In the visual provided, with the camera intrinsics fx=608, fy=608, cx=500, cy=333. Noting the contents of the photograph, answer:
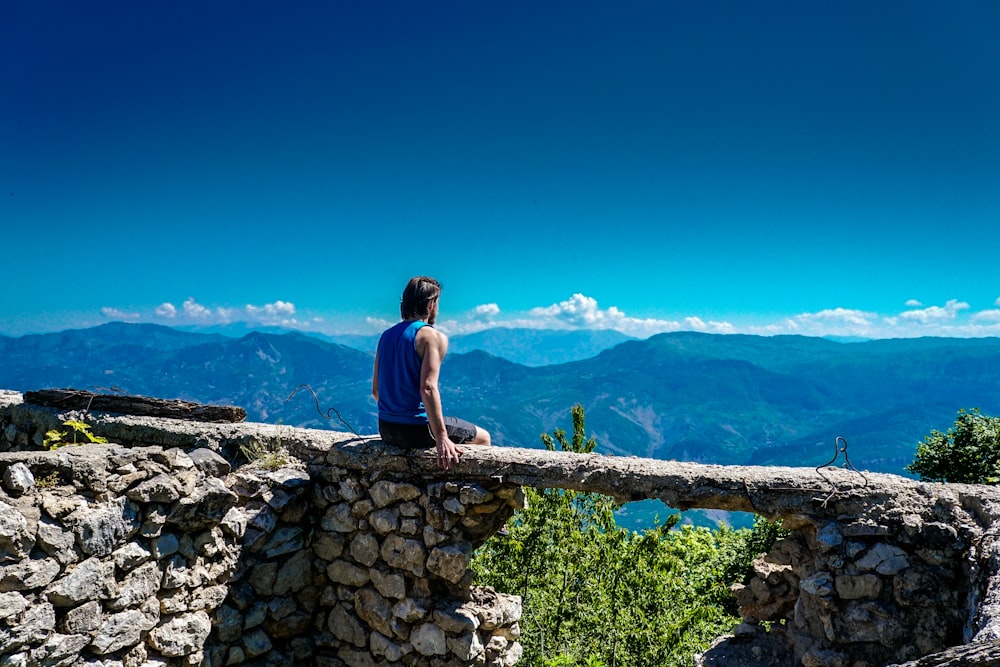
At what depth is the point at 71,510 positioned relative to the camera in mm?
3525

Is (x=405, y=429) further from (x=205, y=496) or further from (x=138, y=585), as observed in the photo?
(x=138, y=585)

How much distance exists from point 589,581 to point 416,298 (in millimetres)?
5468

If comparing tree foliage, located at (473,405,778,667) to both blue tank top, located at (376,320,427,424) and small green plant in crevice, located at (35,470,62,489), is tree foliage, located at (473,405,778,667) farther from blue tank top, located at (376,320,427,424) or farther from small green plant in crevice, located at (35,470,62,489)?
small green plant in crevice, located at (35,470,62,489)

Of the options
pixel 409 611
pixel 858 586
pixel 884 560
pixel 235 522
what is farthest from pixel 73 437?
pixel 884 560

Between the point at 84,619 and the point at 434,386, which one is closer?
the point at 84,619

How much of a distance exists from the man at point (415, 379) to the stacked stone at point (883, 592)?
2521mm

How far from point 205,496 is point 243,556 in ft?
2.14

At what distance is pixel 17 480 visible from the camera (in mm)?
3391

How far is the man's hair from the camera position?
4547 mm

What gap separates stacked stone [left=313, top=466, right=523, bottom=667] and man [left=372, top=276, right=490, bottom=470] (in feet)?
1.17

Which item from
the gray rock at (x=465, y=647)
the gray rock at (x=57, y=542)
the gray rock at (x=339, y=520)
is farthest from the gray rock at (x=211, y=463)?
the gray rock at (x=465, y=647)

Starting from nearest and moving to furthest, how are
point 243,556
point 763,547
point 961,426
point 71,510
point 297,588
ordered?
point 71,510 < point 243,556 < point 297,588 < point 961,426 < point 763,547

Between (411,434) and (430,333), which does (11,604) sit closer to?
(411,434)

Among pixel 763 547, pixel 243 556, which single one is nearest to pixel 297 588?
pixel 243 556
